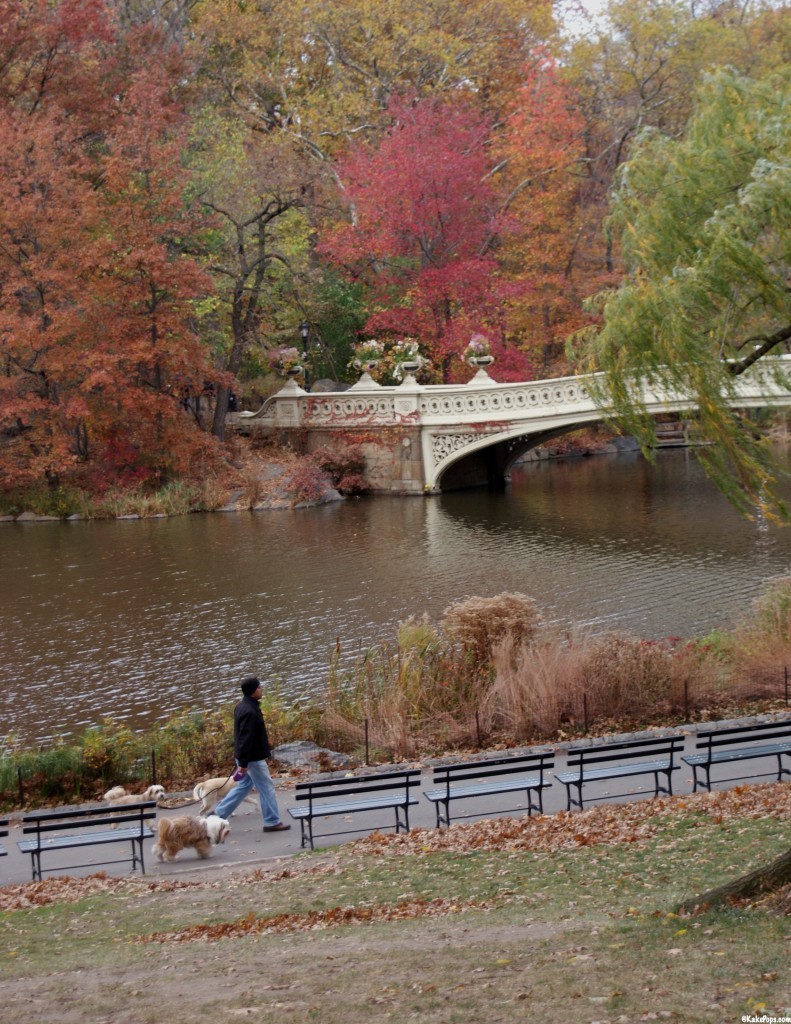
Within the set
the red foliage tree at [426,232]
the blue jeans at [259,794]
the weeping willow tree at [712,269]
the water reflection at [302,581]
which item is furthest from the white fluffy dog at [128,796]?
the red foliage tree at [426,232]

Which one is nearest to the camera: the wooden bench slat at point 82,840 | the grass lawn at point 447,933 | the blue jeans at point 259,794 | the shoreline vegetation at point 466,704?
the grass lawn at point 447,933

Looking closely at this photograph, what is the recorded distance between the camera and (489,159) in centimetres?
4375

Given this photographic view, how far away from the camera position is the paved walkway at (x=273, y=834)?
31.3 ft

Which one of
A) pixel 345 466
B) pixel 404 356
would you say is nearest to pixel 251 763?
pixel 345 466

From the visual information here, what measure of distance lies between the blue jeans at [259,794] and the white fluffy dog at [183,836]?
18.7 inches

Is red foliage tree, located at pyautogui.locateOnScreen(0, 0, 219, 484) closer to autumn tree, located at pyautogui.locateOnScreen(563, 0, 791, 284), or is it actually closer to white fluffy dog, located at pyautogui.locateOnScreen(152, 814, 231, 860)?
autumn tree, located at pyautogui.locateOnScreen(563, 0, 791, 284)

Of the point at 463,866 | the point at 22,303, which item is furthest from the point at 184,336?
the point at 463,866

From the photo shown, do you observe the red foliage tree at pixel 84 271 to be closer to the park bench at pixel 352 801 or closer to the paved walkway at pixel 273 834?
the paved walkway at pixel 273 834

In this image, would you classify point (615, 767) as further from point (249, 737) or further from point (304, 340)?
point (304, 340)

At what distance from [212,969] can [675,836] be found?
12.4ft

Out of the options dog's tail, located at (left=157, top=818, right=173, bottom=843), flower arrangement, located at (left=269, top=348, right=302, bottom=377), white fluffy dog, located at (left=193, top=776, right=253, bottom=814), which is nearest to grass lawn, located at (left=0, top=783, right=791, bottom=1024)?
dog's tail, located at (left=157, top=818, right=173, bottom=843)

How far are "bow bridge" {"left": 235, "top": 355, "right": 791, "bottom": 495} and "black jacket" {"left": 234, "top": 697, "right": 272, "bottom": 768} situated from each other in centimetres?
2312

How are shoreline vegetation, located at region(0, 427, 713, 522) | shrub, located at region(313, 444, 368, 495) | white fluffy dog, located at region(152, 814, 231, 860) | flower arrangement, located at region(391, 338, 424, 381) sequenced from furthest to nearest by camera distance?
flower arrangement, located at region(391, 338, 424, 381), shrub, located at region(313, 444, 368, 495), shoreline vegetation, located at region(0, 427, 713, 522), white fluffy dog, located at region(152, 814, 231, 860)

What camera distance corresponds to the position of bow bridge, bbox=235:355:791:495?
111 feet
